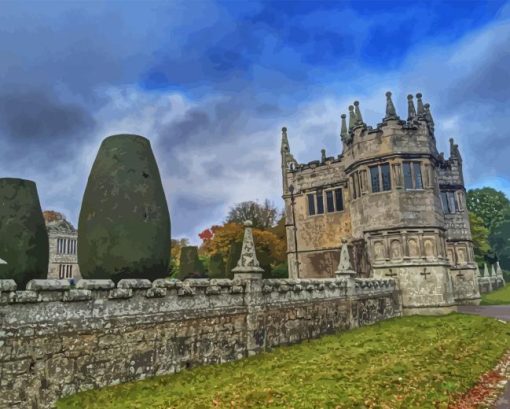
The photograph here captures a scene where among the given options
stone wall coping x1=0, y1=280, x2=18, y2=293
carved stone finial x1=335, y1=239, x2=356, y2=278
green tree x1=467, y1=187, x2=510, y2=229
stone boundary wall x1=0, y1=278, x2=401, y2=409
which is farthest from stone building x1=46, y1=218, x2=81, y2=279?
green tree x1=467, y1=187, x2=510, y2=229

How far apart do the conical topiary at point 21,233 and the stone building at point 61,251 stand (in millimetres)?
44550

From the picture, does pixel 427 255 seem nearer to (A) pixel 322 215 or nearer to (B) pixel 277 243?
(A) pixel 322 215

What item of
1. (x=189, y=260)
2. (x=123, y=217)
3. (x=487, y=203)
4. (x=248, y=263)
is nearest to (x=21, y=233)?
(x=123, y=217)

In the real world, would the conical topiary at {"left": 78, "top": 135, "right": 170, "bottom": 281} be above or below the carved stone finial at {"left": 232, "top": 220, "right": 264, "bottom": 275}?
above

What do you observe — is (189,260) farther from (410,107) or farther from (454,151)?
(454,151)

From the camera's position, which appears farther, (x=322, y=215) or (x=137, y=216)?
(x=322, y=215)

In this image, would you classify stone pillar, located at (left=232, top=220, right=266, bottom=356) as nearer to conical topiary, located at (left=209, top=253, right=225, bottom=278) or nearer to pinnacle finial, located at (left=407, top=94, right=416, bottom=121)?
conical topiary, located at (left=209, top=253, right=225, bottom=278)

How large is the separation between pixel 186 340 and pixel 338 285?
26.7 feet

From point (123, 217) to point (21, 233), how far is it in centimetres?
283

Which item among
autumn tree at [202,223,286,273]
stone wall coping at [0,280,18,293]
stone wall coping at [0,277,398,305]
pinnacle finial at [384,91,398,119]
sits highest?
pinnacle finial at [384,91,398,119]

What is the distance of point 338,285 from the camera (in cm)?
1550

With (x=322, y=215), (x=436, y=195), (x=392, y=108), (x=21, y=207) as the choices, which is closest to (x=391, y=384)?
(x=21, y=207)

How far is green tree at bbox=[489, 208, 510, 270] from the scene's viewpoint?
59450mm

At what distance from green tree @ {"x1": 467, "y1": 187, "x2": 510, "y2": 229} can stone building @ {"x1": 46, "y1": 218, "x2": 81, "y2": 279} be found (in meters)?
62.5
